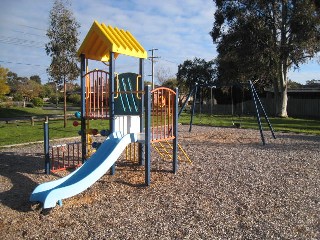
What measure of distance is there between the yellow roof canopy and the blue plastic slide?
1.71 meters

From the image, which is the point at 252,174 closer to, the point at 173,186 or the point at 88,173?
the point at 173,186

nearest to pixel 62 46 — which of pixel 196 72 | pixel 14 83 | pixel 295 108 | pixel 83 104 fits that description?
pixel 83 104

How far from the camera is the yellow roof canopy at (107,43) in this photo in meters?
6.69

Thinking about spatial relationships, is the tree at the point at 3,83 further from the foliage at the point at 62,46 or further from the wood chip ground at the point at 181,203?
the wood chip ground at the point at 181,203

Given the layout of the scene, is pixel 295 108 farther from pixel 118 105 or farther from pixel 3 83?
pixel 3 83

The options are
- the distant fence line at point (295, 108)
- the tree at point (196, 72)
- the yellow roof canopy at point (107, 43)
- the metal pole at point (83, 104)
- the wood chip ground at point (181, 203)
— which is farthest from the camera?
the tree at point (196, 72)

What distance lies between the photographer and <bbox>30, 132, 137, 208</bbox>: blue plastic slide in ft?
15.6

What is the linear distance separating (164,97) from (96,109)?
5.83 ft

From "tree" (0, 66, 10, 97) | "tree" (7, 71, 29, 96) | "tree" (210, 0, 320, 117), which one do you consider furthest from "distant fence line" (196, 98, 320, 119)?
"tree" (7, 71, 29, 96)

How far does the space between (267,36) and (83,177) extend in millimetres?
22590

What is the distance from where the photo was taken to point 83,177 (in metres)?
5.43

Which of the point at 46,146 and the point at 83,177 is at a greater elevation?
the point at 46,146

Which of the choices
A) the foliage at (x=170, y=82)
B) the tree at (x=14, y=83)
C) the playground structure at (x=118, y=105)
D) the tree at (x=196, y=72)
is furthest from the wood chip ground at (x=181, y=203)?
the tree at (x=14, y=83)

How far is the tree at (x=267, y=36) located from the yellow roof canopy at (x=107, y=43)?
19186 mm
